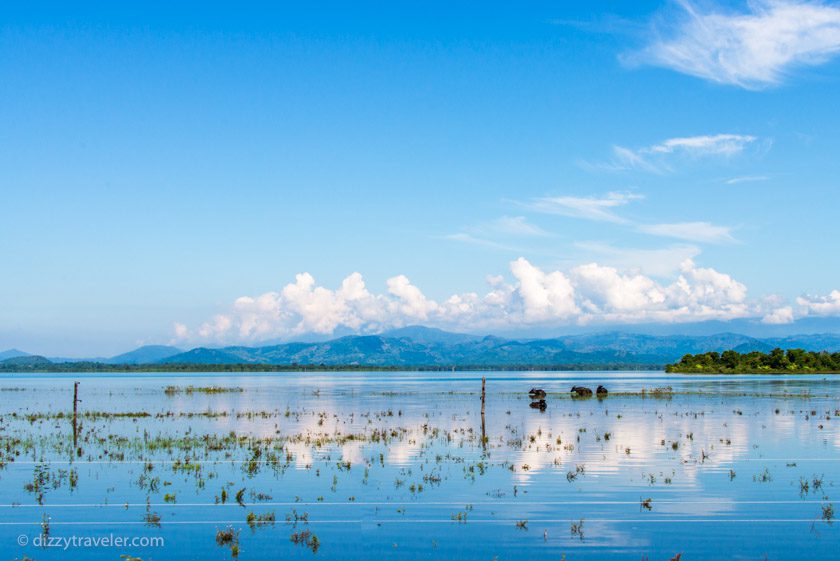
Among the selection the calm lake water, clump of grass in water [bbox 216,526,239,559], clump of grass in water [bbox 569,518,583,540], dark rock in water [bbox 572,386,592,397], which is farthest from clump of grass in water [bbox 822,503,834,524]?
dark rock in water [bbox 572,386,592,397]

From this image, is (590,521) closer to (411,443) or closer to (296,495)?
(296,495)

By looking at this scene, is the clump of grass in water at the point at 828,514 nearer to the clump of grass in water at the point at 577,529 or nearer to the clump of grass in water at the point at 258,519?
the clump of grass in water at the point at 577,529

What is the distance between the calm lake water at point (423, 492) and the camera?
82.8ft

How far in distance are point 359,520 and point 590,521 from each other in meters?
8.23

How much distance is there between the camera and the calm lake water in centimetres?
2525

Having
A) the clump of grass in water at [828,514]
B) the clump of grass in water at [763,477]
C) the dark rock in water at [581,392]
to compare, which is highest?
the clump of grass in water at [828,514]

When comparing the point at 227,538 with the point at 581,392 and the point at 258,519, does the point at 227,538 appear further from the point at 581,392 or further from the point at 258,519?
the point at 581,392

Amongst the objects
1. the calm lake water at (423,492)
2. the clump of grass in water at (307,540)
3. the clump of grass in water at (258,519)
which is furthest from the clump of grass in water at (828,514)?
the clump of grass in water at (258,519)

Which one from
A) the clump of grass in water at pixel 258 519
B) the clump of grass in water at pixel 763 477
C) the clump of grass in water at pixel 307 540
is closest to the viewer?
the clump of grass in water at pixel 307 540

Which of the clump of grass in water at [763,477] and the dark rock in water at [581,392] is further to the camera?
the dark rock in water at [581,392]

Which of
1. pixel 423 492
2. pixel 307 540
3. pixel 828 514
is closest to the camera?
pixel 307 540

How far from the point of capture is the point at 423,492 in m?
33.8

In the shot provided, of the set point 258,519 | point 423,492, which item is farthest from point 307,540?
point 423,492

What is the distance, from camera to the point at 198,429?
210 ft
